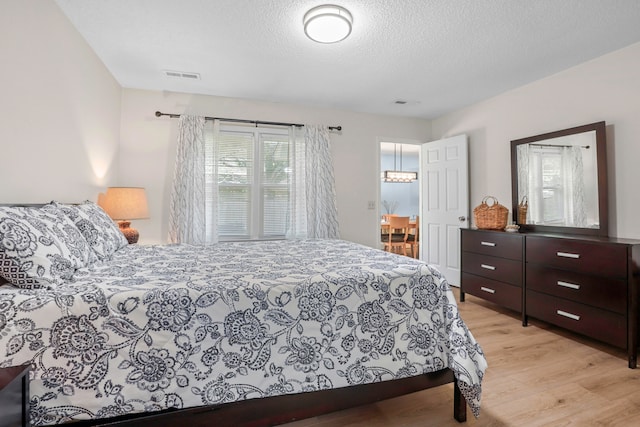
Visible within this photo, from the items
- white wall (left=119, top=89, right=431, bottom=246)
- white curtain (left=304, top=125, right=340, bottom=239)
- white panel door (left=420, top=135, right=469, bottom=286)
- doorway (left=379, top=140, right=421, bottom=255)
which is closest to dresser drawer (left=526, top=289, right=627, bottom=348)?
white panel door (left=420, top=135, right=469, bottom=286)

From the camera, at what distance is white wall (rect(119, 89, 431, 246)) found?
A: 3434 millimetres

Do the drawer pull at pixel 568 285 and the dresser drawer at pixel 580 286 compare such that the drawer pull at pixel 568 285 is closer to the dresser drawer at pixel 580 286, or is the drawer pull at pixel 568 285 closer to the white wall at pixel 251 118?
the dresser drawer at pixel 580 286

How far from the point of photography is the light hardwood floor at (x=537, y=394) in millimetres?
1569

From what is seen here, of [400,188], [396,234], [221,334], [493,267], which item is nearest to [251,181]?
[221,334]

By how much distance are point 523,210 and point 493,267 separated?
2.36 feet

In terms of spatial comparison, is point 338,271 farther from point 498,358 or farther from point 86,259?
point 498,358

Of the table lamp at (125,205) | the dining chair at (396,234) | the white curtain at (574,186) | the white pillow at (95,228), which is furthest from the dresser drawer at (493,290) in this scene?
the table lamp at (125,205)

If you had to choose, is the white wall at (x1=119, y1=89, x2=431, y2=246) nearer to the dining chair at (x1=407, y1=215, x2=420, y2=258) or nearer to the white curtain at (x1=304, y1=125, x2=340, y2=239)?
the white curtain at (x1=304, y1=125, x2=340, y2=239)

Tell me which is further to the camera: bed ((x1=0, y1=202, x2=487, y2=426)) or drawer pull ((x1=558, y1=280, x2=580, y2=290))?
drawer pull ((x1=558, y1=280, x2=580, y2=290))

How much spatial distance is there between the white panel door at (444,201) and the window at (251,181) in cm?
203

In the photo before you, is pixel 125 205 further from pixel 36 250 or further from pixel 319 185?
pixel 319 185

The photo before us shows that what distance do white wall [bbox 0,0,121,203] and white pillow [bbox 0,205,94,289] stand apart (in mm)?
475

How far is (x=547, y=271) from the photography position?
104 inches

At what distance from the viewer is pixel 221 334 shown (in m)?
1.25
